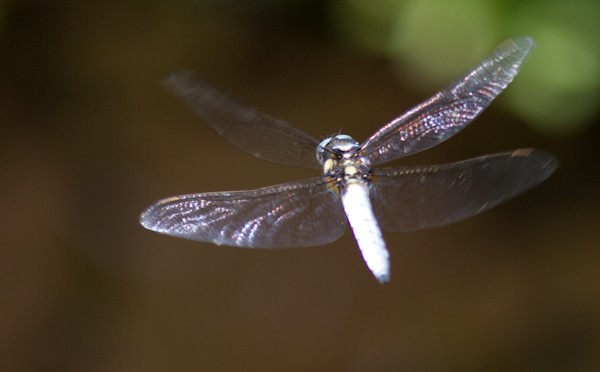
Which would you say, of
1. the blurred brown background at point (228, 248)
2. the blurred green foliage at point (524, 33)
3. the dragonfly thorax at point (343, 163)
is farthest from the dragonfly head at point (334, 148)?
the blurred brown background at point (228, 248)

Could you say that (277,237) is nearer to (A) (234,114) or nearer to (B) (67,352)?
(A) (234,114)

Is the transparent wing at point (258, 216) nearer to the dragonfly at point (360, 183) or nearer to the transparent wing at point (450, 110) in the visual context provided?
the dragonfly at point (360, 183)

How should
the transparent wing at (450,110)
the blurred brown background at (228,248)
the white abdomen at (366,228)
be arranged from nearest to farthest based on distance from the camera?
1. the white abdomen at (366,228)
2. the transparent wing at (450,110)
3. the blurred brown background at (228,248)

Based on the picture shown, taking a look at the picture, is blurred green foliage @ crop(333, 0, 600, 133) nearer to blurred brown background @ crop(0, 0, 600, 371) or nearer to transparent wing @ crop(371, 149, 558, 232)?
blurred brown background @ crop(0, 0, 600, 371)

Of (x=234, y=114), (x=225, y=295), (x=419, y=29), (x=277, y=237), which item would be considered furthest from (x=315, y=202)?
(x=225, y=295)

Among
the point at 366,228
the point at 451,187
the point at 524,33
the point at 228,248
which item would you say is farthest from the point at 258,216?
the point at 228,248

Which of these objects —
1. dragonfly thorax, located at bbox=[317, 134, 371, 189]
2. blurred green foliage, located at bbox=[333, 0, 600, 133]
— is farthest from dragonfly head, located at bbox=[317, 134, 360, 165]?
blurred green foliage, located at bbox=[333, 0, 600, 133]
